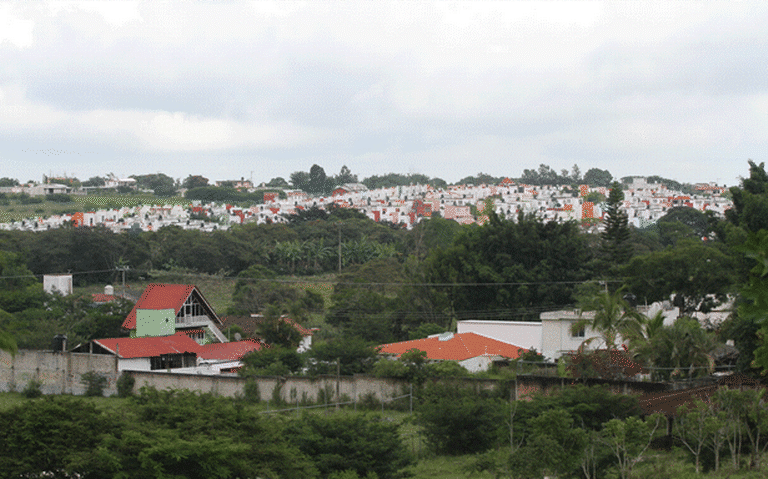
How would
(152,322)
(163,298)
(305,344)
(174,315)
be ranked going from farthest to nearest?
(163,298) < (305,344) < (174,315) < (152,322)

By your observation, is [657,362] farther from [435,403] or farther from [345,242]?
[345,242]

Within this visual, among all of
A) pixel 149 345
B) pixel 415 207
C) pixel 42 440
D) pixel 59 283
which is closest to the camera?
pixel 42 440

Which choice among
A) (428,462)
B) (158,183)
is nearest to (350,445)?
(428,462)

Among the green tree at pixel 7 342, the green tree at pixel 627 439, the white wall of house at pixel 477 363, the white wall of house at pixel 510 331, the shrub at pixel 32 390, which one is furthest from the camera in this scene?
the white wall of house at pixel 510 331

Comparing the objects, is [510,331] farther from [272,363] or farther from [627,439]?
[627,439]

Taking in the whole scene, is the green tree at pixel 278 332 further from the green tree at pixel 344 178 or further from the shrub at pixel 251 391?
the green tree at pixel 344 178

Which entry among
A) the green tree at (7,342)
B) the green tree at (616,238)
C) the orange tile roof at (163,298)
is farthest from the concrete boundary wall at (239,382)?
the green tree at (616,238)

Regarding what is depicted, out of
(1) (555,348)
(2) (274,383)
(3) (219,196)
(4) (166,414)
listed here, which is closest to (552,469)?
(4) (166,414)
